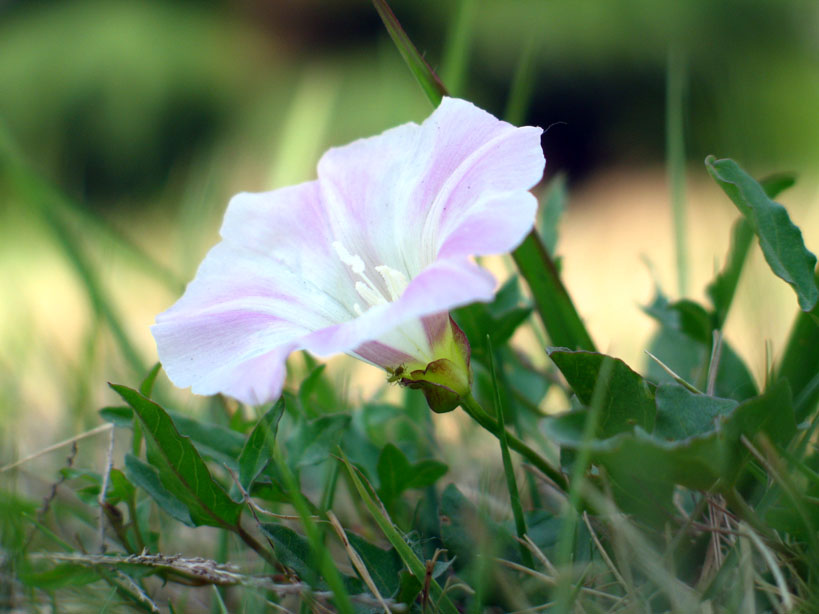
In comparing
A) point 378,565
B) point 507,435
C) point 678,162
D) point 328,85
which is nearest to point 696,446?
point 507,435

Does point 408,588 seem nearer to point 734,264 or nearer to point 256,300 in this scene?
point 256,300

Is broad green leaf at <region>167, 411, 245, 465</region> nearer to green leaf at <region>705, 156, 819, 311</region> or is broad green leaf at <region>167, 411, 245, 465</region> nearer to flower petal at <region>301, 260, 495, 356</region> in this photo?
flower petal at <region>301, 260, 495, 356</region>

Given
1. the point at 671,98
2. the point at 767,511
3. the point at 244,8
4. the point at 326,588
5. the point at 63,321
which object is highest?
the point at 244,8

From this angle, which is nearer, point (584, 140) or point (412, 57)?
point (412, 57)

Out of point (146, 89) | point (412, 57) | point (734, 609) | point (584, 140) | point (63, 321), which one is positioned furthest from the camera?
point (584, 140)

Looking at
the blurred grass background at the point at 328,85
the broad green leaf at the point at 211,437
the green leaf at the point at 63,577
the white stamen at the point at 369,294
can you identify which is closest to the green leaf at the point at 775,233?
the white stamen at the point at 369,294

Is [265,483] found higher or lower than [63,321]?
higher

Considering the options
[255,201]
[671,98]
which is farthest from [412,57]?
[671,98]

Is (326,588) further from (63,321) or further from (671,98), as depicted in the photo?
(63,321)
